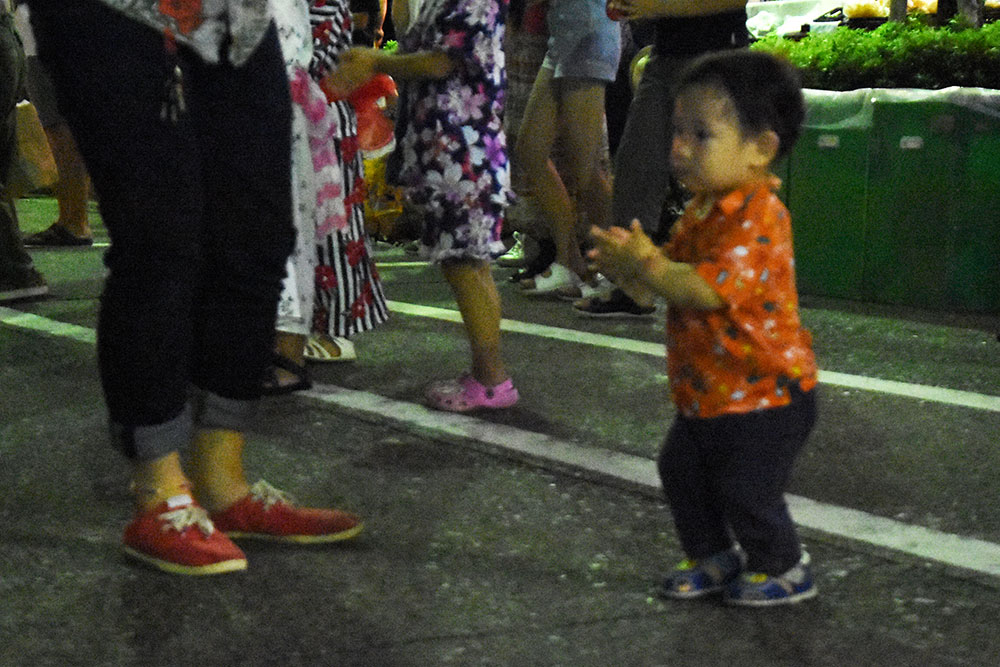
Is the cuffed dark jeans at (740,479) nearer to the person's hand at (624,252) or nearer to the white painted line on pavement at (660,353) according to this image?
the person's hand at (624,252)

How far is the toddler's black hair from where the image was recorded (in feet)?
8.48

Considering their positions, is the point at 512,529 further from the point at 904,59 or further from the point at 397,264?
the point at 397,264

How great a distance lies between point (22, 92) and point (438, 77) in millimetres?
3188

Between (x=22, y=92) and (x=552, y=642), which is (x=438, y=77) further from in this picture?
(x=22, y=92)

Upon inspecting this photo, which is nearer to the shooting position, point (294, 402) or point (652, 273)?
point (652, 273)

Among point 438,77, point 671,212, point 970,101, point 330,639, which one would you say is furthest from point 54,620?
point 671,212

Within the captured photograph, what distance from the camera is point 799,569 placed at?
266cm

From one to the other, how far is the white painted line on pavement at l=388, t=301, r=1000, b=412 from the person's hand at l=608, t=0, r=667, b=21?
3.72ft

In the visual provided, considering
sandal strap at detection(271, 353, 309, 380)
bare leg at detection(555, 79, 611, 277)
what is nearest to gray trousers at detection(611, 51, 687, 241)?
bare leg at detection(555, 79, 611, 277)

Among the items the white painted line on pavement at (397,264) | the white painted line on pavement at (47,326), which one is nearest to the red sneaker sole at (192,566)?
the white painted line on pavement at (47,326)

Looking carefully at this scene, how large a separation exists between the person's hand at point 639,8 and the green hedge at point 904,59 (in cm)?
141

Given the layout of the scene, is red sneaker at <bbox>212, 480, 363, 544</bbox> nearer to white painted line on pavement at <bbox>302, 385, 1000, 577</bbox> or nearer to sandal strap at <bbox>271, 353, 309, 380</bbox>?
sandal strap at <bbox>271, 353, 309, 380</bbox>

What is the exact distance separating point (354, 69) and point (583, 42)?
6.37ft

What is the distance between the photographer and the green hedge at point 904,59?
19.5 ft
